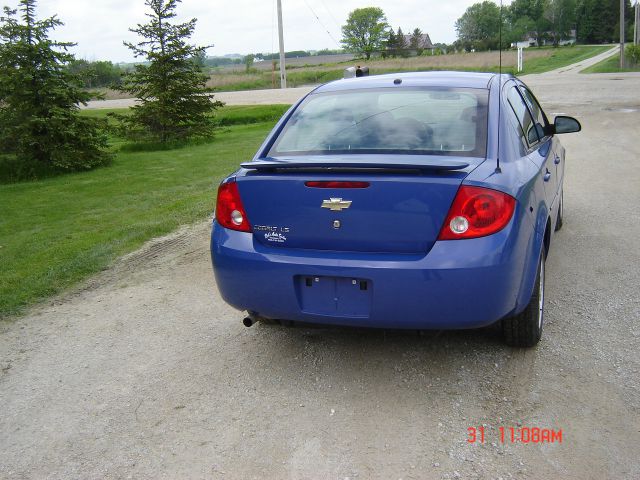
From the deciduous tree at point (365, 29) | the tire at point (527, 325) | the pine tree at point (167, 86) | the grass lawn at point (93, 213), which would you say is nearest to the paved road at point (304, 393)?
the tire at point (527, 325)

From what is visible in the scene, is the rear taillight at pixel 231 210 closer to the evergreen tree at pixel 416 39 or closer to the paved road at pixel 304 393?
the paved road at pixel 304 393

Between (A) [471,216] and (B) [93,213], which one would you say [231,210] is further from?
(B) [93,213]

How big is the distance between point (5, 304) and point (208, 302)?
1.66 m

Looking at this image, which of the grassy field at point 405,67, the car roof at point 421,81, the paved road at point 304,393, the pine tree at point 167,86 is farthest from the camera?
the grassy field at point 405,67

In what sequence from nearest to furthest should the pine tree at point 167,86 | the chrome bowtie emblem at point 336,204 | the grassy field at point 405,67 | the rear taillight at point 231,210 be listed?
the chrome bowtie emblem at point 336,204
the rear taillight at point 231,210
the pine tree at point 167,86
the grassy field at point 405,67

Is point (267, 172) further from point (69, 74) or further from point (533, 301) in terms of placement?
point (69, 74)

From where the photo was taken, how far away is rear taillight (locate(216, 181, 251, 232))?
12.0ft

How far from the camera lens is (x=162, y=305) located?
5.00m

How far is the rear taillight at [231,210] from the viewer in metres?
3.65

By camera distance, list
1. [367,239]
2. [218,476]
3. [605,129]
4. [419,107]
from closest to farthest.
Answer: [218,476] → [367,239] → [419,107] → [605,129]

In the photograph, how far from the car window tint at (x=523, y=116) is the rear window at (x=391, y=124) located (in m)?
0.43

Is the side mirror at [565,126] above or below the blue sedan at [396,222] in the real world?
above

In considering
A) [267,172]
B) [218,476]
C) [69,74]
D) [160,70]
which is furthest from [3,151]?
[218,476]

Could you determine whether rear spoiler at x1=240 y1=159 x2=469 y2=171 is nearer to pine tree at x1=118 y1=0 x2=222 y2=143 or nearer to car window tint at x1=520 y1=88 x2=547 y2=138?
car window tint at x1=520 y1=88 x2=547 y2=138
